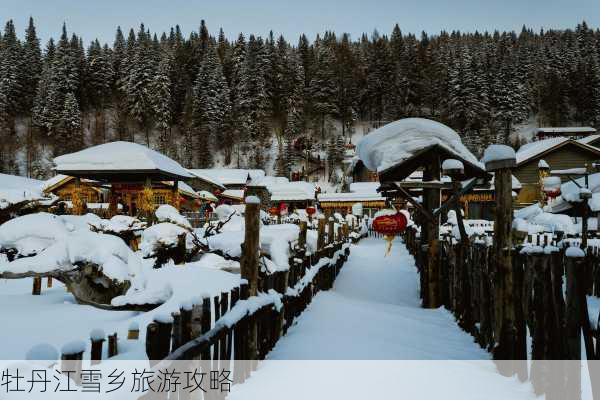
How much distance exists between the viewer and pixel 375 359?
4.70 meters

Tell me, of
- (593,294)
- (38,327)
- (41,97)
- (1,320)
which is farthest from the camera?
(41,97)

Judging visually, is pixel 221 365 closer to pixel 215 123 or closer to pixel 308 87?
pixel 215 123

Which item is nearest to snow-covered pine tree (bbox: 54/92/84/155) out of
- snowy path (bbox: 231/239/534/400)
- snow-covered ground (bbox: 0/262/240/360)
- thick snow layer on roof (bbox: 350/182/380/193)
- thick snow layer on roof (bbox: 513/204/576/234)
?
thick snow layer on roof (bbox: 350/182/380/193)

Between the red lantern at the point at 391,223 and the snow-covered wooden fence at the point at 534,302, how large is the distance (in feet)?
8.76

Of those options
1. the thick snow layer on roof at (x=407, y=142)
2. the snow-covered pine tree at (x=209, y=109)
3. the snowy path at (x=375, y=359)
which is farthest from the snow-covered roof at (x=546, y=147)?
the snow-covered pine tree at (x=209, y=109)

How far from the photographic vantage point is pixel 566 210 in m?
20.3

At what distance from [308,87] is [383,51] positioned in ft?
54.0

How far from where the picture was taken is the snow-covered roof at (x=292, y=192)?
41.1 meters

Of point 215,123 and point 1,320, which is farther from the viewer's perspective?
point 215,123

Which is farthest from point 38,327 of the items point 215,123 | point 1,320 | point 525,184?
point 215,123

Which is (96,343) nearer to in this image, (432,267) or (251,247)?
(251,247)

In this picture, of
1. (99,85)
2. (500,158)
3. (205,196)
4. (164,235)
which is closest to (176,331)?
(500,158)

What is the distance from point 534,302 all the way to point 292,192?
125 feet

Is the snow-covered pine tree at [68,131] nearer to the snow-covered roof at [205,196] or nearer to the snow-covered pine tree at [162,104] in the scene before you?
the snow-covered pine tree at [162,104]
